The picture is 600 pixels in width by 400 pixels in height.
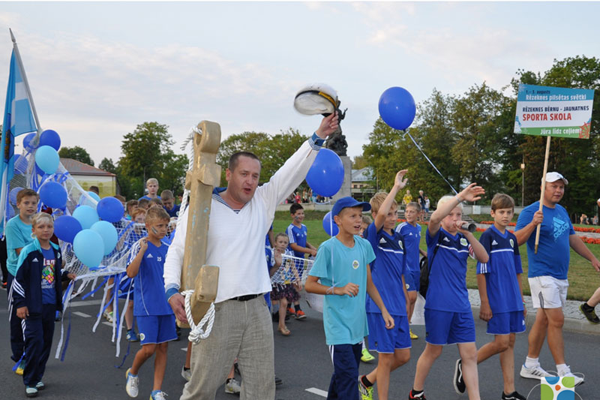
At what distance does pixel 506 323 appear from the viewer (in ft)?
15.9

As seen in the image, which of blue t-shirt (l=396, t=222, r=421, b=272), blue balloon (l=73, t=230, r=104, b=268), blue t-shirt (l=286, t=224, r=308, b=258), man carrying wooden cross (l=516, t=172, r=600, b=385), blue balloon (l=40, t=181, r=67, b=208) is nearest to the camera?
man carrying wooden cross (l=516, t=172, r=600, b=385)

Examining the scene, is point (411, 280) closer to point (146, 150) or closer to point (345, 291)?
point (345, 291)

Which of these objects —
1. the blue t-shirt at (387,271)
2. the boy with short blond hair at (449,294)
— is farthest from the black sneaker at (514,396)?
the blue t-shirt at (387,271)

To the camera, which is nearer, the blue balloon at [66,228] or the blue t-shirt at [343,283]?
the blue t-shirt at [343,283]

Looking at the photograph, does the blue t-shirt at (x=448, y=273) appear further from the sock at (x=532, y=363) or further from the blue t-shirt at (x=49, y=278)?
the blue t-shirt at (x=49, y=278)

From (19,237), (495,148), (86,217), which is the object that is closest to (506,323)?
(86,217)

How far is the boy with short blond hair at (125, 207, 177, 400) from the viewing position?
4.93 meters

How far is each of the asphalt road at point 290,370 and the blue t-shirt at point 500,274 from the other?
0.93 metres

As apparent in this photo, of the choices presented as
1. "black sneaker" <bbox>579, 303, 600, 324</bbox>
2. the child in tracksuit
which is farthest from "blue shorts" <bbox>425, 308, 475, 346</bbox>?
the child in tracksuit

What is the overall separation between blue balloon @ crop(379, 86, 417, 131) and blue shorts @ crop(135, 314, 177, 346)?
2878 millimetres

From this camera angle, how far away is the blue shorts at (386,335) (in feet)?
14.6

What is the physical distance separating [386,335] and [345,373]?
674 millimetres

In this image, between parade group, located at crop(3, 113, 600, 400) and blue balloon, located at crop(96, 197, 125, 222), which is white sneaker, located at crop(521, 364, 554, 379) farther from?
blue balloon, located at crop(96, 197, 125, 222)

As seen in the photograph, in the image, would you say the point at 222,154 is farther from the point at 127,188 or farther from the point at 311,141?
the point at 311,141
